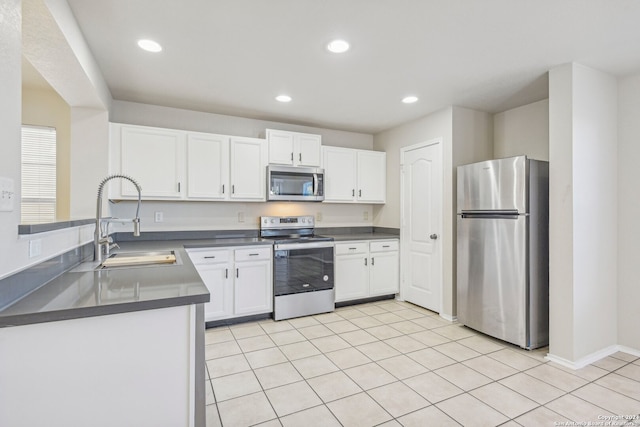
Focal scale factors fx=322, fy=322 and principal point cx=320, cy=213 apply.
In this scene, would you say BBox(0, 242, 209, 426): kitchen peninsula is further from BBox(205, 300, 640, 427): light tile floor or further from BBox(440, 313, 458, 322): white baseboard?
BBox(440, 313, 458, 322): white baseboard

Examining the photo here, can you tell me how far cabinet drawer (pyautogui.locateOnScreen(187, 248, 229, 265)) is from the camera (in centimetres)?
314

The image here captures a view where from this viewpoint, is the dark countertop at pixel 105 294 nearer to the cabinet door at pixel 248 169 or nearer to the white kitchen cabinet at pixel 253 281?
the white kitchen cabinet at pixel 253 281

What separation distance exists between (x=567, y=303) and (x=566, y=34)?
77.8 inches

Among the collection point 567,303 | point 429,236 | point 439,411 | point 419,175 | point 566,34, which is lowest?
point 439,411

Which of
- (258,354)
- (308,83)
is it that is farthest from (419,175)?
(258,354)

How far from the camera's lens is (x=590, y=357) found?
2600 mm

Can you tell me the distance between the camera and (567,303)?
255 centimetres

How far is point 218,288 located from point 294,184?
1481mm

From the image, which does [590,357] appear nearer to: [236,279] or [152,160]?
[236,279]

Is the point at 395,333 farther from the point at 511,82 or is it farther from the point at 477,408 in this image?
the point at 511,82

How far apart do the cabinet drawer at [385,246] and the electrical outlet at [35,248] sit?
10.9 ft

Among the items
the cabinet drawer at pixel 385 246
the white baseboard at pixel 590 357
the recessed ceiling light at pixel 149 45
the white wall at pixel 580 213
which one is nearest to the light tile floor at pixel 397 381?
the white baseboard at pixel 590 357

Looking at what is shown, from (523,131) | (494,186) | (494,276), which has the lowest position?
(494,276)

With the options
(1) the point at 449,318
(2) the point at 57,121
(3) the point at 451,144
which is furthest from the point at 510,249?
(2) the point at 57,121
